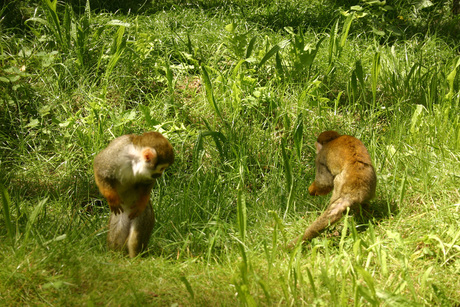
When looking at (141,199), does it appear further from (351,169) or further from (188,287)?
(351,169)

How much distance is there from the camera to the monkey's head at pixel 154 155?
2656mm

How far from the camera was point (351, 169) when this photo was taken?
10.6ft

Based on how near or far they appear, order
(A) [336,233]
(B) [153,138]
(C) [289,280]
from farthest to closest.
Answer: (A) [336,233] → (B) [153,138] → (C) [289,280]

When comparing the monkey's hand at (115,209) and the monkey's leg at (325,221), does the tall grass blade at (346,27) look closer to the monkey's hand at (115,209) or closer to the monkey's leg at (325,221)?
the monkey's leg at (325,221)

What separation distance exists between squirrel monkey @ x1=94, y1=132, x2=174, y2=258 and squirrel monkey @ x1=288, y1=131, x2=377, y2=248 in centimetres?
99

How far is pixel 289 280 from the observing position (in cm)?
248

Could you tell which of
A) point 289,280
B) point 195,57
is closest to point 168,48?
point 195,57

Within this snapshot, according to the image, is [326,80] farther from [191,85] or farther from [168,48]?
[168,48]

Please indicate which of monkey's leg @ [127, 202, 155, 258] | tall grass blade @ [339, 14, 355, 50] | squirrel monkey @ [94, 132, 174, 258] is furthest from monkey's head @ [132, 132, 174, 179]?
tall grass blade @ [339, 14, 355, 50]

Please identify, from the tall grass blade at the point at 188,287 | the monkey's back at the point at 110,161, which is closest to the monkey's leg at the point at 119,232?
the monkey's back at the point at 110,161

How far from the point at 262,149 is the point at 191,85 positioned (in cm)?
127

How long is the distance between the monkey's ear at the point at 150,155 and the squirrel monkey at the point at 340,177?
109 cm

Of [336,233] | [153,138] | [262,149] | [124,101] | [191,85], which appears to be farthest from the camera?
[191,85]

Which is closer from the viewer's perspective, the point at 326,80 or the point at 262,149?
the point at 262,149
